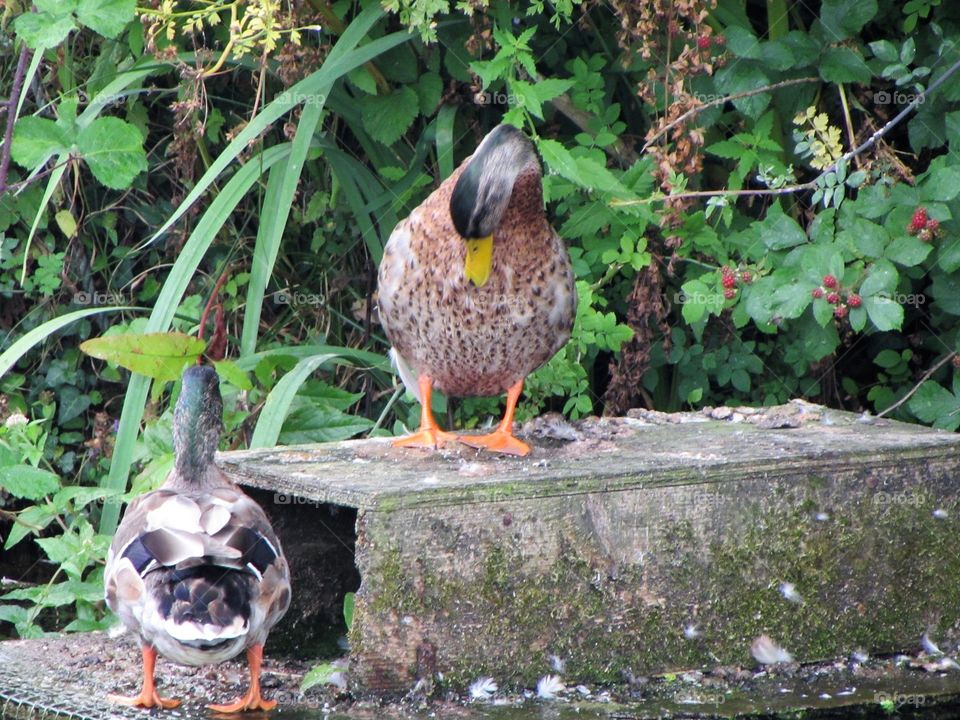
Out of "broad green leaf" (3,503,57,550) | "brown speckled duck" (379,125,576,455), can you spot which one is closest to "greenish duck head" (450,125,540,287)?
"brown speckled duck" (379,125,576,455)

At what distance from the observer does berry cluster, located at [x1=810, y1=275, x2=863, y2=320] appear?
420 cm

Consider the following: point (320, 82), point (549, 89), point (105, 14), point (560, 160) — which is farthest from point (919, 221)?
point (105, 14)

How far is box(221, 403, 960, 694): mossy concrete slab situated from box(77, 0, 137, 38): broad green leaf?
116cm

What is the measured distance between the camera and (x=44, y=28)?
3627 mm

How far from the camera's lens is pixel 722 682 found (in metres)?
3.32

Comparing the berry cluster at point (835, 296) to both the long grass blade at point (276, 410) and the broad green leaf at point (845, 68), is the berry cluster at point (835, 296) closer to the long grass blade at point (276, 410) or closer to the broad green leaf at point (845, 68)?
the broad green leaf at point (845, 68)

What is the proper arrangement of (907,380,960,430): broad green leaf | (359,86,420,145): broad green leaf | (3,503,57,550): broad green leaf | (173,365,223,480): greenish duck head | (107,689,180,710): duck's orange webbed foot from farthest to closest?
(359,86,420,145): broad green leaf
(907,380,960,430): broad green leaf
(3,503,57,550): broad green leaf
(173,365,223,480): greenish duck head
(107,689,180,710): duck's orange webbed foot

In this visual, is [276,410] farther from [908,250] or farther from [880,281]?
[908,250]

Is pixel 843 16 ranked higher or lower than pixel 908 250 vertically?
higher

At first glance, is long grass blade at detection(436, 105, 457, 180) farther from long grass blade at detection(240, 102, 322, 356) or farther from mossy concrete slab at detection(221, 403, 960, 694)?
mossy concrete slab at detection(221, 403, 960, 694)

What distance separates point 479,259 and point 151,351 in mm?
1148

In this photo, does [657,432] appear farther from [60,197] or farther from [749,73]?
[60,197]

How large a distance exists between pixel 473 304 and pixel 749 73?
5.44 ft

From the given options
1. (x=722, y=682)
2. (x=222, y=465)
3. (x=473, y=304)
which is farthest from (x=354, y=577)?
(x=722, y=682)
